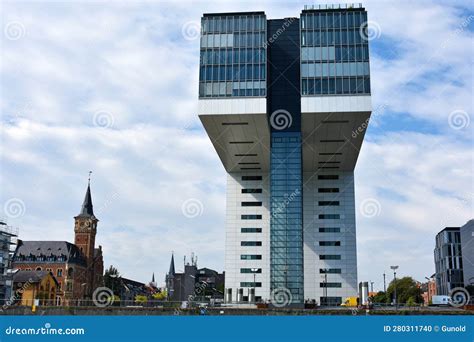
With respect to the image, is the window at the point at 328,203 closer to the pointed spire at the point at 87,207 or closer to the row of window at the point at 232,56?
the row of window at the point at 232,56

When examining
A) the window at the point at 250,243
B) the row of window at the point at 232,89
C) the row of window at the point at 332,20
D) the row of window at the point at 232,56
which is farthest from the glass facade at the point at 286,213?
the window at the point at 250,243

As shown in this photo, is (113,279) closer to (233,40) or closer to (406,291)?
(406,291)

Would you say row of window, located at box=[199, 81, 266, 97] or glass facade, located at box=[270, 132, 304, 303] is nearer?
row of window, located at box=[199, 81, 266, 97]

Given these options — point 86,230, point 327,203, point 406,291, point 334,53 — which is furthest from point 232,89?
point 406,291

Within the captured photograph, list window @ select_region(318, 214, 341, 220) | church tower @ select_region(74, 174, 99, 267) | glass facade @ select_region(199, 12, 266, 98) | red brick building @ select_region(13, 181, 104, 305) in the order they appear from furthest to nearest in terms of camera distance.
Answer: church tower @ select_region(74, 174, 99, 267)
red brick building @ select_region(13, 181, 104, 305)
window @ select_region(318, 214, 341, 220)
glass facade @ select_region(199, 12, 266, 98)

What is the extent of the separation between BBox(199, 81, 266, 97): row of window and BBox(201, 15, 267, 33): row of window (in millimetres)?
6950

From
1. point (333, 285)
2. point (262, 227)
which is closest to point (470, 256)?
point (333, 285)

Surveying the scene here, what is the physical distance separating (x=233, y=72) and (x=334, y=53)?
1191cm

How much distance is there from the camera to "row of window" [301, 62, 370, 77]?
201 ft

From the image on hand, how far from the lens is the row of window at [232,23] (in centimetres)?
6456

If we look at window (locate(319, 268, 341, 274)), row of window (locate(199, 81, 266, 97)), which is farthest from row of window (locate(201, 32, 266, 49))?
window (locate(319, 268, 341, 274))

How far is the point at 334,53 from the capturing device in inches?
2451

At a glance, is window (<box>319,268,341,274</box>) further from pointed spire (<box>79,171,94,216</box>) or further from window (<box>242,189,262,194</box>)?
pointed spire (<box>79,171,94,216</box>)
